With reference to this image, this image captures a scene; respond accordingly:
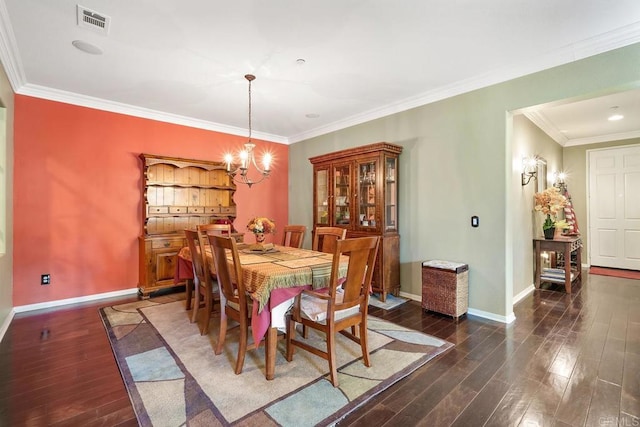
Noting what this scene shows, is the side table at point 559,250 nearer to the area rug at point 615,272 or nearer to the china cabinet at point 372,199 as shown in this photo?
the area rug at point 615,272

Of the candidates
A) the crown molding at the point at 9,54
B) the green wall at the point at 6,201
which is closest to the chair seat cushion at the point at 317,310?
the green wall at the point at 6,201

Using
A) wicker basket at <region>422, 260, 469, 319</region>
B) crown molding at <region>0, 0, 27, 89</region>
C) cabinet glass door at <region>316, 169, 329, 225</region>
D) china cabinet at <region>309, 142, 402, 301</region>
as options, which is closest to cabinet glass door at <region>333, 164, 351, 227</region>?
china cabinet at <region>309, 142, 402, 301</region>

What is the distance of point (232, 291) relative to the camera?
2373 mm

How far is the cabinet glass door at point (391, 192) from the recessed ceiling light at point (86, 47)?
10.7 ft

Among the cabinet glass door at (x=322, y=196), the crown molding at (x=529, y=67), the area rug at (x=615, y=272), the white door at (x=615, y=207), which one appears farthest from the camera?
the white door at (x=615, y=207)

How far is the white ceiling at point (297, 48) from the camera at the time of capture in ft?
7.36

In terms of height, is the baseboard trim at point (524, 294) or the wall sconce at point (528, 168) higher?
the wall sconce at point (528, 168)

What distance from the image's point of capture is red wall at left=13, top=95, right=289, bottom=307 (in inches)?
141

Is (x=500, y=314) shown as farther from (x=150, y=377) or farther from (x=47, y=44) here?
(x=47, y=44)

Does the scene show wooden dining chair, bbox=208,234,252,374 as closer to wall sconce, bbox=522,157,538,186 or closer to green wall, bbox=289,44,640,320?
green wall, bbox=289,44,640,320

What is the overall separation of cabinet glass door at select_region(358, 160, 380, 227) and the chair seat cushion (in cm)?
185

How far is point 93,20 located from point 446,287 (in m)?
4.04

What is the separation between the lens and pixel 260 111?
4.50 m

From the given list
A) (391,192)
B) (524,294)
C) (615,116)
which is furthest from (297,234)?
(615,116)
